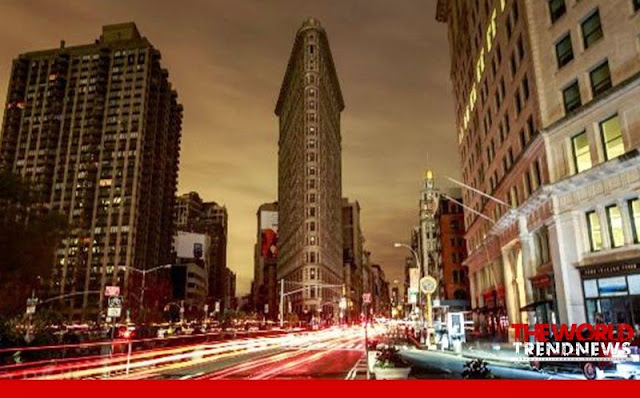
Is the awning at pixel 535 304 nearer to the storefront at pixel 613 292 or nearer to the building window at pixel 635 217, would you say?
the storefront at pixel 613 292

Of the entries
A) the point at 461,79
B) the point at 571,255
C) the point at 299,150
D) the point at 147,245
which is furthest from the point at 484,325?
A: the point at 147,245

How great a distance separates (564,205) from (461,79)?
110ft

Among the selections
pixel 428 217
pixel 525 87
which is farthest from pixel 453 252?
pixel 525 87

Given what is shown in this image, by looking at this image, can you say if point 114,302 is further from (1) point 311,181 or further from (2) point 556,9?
(1) point 311,181

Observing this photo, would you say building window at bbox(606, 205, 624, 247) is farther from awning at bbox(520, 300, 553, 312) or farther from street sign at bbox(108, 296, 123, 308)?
street sign at bbox(108, 296, 123, 308)

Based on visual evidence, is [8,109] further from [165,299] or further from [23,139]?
[165,299]

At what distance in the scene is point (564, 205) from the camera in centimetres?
2614

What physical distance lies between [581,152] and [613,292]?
7083mm

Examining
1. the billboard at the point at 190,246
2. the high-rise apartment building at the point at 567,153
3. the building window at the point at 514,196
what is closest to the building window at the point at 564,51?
the high-rise apartment building at the point at 567,153

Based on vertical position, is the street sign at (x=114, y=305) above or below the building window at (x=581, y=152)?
below

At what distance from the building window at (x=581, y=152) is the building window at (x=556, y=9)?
7.38 meters

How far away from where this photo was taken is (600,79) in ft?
80.5

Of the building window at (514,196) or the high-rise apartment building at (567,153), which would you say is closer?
the high-rise apartment building at (567,153)

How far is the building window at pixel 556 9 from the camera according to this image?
27498mm
